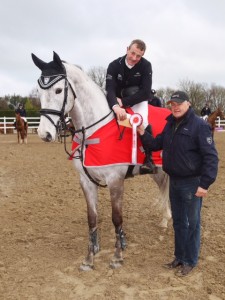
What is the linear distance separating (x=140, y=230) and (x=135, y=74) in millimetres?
2446

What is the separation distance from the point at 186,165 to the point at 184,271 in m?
1.25

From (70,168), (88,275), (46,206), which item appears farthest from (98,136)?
(70,168)

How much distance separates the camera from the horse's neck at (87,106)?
12.4 feet

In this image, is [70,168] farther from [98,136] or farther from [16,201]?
[98,136]

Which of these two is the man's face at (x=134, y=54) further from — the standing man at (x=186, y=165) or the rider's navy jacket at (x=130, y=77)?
the standing man at (x=186, y=165)

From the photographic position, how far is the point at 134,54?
382 centimetres

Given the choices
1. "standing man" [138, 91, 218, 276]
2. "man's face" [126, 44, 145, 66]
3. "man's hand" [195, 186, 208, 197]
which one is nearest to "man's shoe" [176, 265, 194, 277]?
"standing man" [138, 91, 218, 276]

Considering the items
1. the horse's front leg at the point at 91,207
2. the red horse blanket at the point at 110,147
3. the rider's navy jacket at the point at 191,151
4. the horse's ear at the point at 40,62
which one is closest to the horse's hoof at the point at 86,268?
the horse's front leg at the point at 91,207

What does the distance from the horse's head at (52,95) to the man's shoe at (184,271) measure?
2059 millimetres

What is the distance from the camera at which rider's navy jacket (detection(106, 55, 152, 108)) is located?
13.1ft

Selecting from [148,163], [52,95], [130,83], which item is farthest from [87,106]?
[148,163]

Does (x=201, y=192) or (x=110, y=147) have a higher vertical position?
(x=110, y=147)

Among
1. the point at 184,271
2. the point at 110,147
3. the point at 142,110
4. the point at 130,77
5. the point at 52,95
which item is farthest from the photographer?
the point at 142,110

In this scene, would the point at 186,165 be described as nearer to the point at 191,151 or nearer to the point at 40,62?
the point at 191,151
